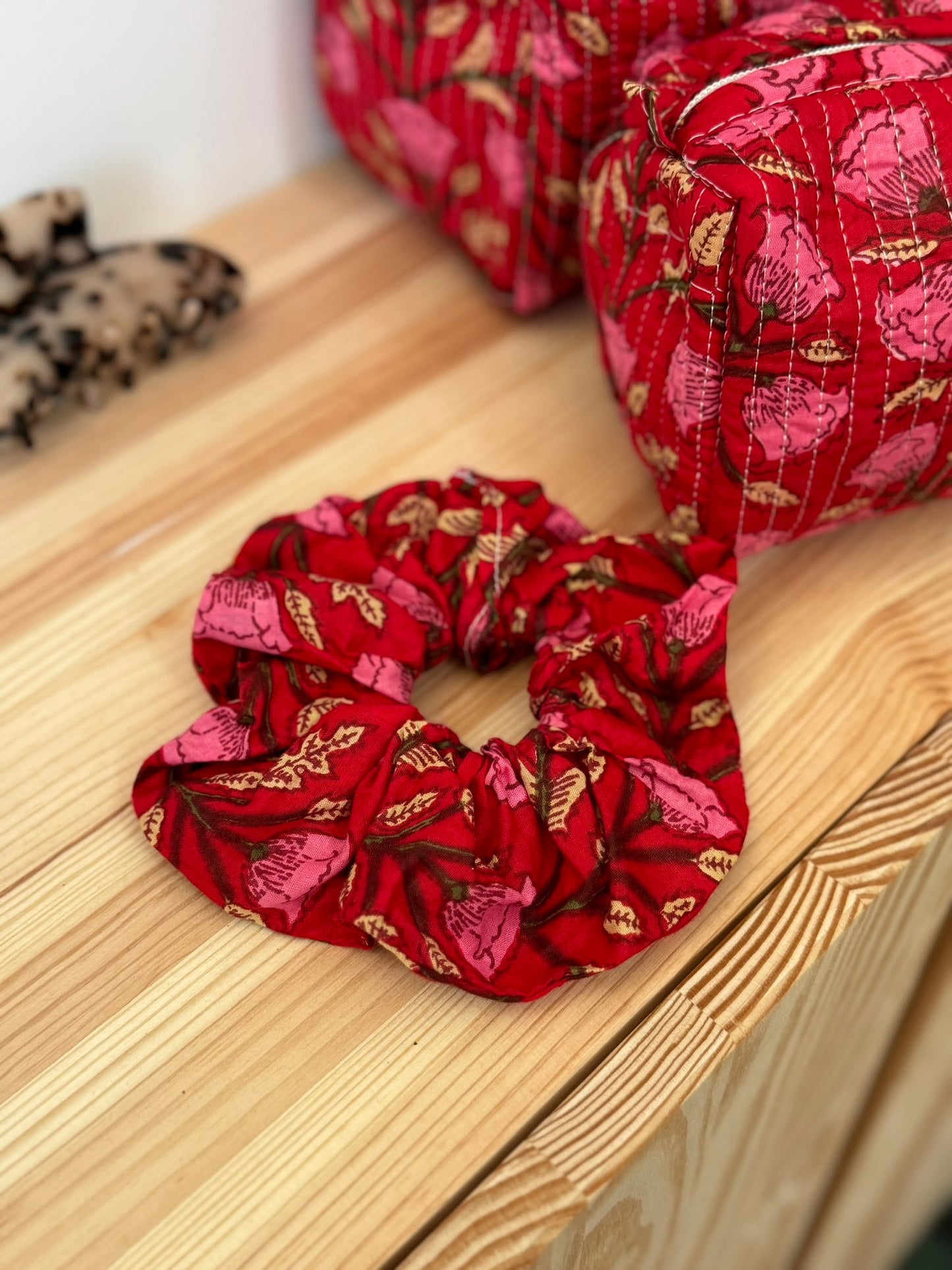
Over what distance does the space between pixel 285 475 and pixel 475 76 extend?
0.96 feet

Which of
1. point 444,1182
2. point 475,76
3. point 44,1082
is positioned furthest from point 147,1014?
point 475,76

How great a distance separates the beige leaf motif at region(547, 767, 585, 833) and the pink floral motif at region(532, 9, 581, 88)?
435 millimetres

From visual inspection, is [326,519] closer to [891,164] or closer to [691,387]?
[691,387]

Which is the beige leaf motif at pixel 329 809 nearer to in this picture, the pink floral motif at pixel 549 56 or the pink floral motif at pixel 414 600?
the pink floral motif at pixel 414 600

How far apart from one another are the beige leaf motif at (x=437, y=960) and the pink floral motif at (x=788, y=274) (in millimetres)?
346

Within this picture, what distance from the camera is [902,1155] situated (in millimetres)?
975

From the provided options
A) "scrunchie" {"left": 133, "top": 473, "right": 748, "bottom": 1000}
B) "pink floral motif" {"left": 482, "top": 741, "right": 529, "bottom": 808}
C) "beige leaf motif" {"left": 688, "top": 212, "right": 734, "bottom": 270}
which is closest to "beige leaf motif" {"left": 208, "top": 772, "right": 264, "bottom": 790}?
"scrunchie" {"left": 133, "top": 473, "right": 748, "bottom": 1000}

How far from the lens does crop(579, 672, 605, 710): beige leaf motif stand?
23.5 inches

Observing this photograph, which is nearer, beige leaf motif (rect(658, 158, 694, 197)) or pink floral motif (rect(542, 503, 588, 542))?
beige leaf motif (rect(658, 158, 694, 197))

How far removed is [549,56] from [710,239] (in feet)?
0.75

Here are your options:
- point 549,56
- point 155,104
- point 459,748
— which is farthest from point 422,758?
point 155,104

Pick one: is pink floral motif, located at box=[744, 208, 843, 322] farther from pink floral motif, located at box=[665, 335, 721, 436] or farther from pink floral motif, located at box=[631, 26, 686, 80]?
pink floral motif, located at box=[631, 26, 686, 80]

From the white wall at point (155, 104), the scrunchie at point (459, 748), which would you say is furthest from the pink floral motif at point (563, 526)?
the white wall at point (155, 104)

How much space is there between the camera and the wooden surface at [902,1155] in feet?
2.74
